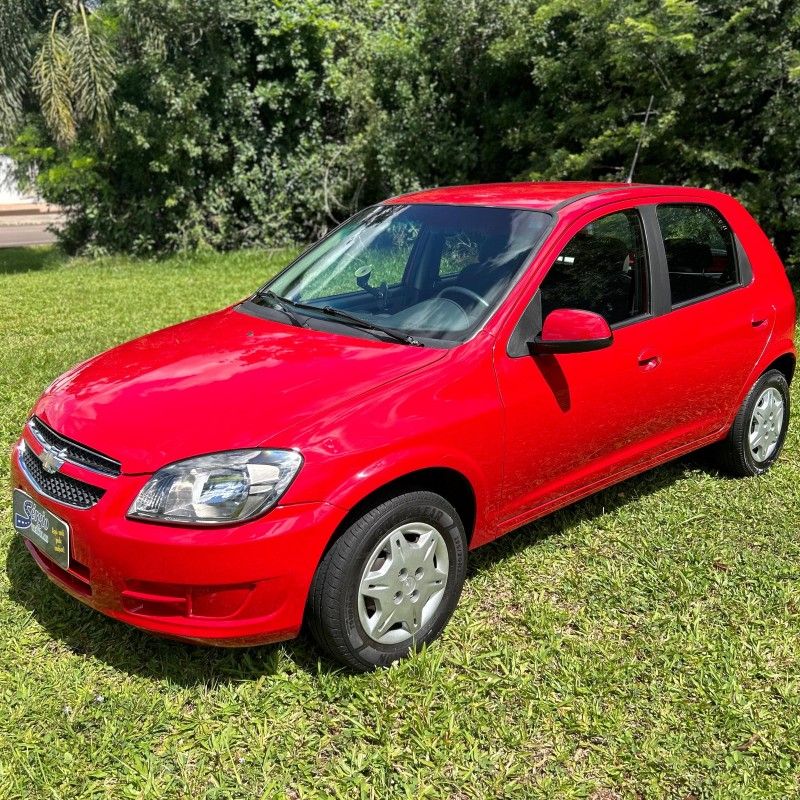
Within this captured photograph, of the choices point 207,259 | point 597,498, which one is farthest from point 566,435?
point 207,259

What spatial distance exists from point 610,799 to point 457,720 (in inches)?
22.0

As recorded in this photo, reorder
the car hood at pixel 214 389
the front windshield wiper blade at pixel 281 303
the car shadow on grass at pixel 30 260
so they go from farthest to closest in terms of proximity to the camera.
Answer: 1. the car shadow on grass at pixel 30 260
2. the front windshield wiper blade at pixel 281 303
3. the car hood at pixel 214 389

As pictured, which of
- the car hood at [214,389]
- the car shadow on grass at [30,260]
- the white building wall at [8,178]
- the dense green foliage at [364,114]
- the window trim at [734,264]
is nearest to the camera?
the car hood at [214,389]

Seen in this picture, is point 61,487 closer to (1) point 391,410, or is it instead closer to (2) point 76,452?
(2) point 76,452

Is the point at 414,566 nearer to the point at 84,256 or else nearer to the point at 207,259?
the point at 207,259

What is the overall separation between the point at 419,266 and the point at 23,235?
2749cm

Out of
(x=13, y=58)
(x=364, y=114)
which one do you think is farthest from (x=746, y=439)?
A: (x=13, y=58)

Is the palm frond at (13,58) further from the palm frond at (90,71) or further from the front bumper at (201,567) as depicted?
the front bumper at (201,567)

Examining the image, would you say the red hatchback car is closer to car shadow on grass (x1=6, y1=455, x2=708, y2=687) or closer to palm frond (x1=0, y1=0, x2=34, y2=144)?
car shadow on grass (x1=6, y1=455, x2=708, y2=687)

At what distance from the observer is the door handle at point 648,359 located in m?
3.80

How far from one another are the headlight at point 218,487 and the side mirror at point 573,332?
1.19m

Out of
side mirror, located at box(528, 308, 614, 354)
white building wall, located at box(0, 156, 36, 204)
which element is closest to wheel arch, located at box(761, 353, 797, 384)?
side mirror, located at box(528, 308, 614, 354)

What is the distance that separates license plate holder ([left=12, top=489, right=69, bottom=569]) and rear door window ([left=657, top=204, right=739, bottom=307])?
2.92 meters

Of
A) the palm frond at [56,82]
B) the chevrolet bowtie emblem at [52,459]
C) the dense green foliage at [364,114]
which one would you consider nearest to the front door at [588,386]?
the chevrolet bowtie emblem at [52,459]
